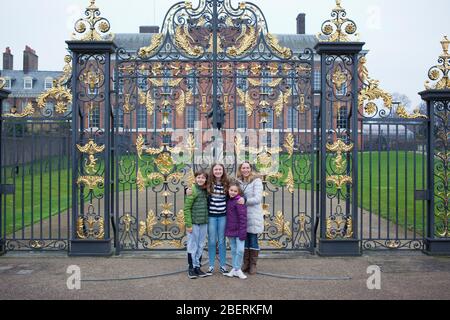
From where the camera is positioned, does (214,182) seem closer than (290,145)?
Yes

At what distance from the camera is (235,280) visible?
21.7 feet

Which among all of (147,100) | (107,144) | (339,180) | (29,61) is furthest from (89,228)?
(29,61)

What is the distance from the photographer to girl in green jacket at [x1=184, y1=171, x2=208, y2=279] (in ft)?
22.1

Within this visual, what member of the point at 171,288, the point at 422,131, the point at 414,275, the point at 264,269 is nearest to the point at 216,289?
the point at 171,288

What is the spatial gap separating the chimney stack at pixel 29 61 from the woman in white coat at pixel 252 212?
45.2 m

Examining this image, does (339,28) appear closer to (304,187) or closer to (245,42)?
(245,42)

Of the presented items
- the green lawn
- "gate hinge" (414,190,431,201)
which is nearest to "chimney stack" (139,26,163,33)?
the green lawn

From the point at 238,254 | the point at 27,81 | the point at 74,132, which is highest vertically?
the point at 27,81

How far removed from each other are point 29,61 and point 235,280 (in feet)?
157

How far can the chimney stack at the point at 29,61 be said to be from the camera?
47656 mm

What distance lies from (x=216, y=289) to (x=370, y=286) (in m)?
2.04

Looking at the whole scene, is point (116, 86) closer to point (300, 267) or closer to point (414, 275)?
point (300, 267)

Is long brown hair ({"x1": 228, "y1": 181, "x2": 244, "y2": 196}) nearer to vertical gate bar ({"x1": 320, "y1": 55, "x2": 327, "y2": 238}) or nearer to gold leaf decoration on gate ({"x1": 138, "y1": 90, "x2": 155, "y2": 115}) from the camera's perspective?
vertical gate bar ({"x1": 320, "y1": 55, "x2": 327, "y2": 238})

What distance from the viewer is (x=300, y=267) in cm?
732
